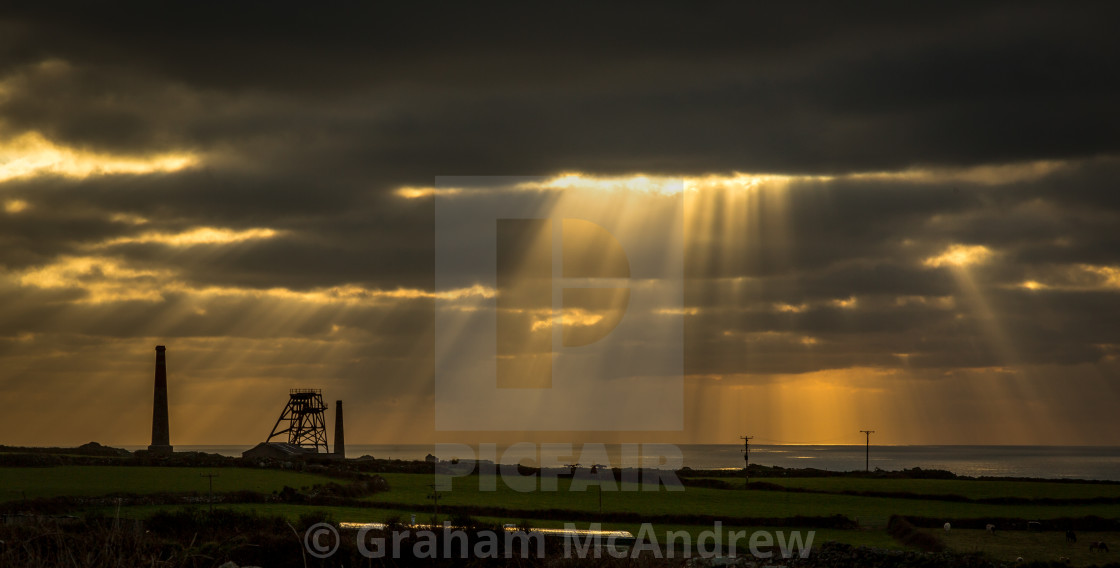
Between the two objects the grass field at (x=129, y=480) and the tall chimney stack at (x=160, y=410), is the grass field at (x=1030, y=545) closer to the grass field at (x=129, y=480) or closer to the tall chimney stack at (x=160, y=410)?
the grass field at (x=129, y=480)

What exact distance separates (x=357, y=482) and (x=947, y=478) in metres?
70.3

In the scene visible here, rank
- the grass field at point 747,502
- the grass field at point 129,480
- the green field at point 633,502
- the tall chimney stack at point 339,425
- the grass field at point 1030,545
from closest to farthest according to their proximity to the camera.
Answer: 1. the grass field at point 1030,545
2. the green field at point 633,502
3. the grass field at point 129,480
4. the grass field at point 747,502
5. the tall chimney stack at point 339,425

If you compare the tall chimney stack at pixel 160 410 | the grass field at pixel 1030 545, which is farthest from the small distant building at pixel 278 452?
the grass field at pixel 1030 545

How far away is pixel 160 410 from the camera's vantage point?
10119 cm

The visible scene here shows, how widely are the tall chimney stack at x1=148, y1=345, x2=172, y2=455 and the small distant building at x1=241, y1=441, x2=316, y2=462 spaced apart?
9280mm

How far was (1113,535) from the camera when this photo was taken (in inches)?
2387

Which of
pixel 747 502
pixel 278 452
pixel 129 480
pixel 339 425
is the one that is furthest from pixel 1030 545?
pixel 339 425

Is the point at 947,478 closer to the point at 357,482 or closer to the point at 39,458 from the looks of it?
the point at 357,482

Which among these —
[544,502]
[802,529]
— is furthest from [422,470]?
[802,529]

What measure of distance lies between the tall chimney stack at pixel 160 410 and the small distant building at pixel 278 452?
9.28m

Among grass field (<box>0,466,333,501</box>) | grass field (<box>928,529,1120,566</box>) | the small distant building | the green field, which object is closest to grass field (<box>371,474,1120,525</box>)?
the green field

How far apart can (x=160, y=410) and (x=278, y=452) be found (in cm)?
1448

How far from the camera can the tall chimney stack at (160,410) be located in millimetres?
100875

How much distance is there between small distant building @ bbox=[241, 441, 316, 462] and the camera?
106 m
